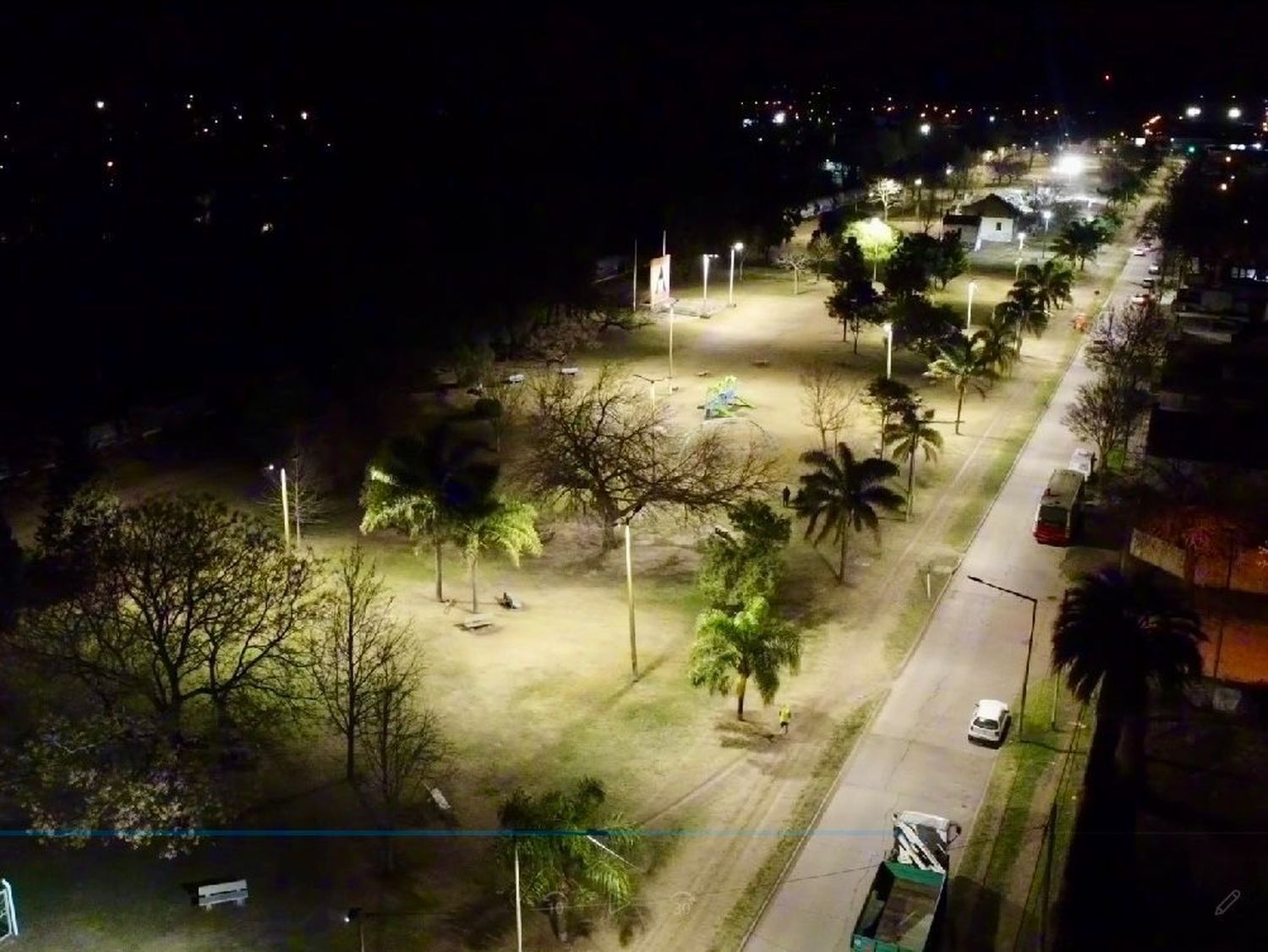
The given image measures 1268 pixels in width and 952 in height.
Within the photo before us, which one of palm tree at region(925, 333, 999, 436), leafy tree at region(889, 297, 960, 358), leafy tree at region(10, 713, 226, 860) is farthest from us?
leafy tree at region(889, 297, 960, 358)

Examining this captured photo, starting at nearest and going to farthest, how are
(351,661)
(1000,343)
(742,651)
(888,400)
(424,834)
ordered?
(424,834) < (351,661) < (742,651) < (888,400) < (1000,343)

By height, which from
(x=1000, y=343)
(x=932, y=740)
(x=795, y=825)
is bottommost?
(x=795, y=825)

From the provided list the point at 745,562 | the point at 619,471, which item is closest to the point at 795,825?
the point at 745,562

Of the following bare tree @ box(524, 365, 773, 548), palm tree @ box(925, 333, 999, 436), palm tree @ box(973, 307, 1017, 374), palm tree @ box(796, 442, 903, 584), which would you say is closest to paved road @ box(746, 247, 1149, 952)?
palm tree @ box(796, 442, 903, 584)

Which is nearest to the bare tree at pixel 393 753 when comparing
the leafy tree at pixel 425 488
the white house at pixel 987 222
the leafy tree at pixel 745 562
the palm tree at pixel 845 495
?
the leafy tree at pixel 425 488

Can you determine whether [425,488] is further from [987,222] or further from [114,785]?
[987,222]

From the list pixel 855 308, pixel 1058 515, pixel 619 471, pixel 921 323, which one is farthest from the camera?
pixel 855 308

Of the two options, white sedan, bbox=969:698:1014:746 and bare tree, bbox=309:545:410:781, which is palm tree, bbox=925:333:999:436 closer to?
white sedan, bbox=969:698:1014:746
